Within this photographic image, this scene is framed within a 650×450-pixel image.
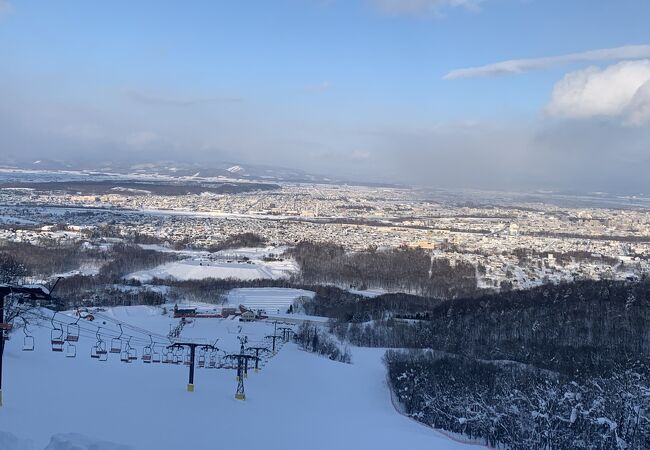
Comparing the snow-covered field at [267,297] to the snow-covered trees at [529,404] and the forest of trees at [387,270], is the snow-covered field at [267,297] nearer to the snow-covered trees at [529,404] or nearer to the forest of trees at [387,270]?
the forest of trees at [387,270]

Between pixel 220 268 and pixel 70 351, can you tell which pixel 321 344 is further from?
pixel 220 268

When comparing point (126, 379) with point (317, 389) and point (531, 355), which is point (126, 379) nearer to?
point (317, 389)

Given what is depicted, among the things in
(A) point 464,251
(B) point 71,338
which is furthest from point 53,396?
(A) point 464,251

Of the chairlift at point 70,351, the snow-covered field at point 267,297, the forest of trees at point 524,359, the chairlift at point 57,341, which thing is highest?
the chairlift at point 57,341

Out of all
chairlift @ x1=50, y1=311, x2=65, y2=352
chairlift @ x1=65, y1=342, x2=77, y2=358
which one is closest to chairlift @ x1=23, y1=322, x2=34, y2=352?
chairlift @ x1=50, y1=311, x2=65, y2=352

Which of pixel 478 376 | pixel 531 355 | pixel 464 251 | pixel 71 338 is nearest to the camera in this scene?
pixel 71 338

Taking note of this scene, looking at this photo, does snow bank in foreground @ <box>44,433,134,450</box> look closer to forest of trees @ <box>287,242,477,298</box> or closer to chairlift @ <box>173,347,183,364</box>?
chairlift @ <box>173,347,183,364</box>

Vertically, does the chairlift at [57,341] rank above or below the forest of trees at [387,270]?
above

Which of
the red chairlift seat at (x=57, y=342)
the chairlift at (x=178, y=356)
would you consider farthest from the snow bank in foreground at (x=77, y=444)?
the chairlift at (x=178, y=356)
